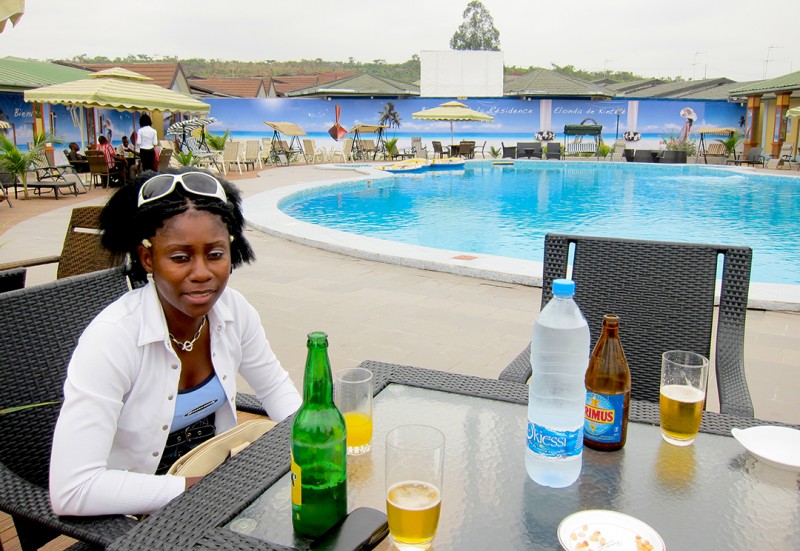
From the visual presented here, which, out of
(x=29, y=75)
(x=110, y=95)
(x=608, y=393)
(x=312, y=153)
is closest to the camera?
(x=608, y=393)

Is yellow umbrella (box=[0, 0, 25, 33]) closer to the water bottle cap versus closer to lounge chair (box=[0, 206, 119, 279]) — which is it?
lounge chair (box=[0, 206, 119, 279])

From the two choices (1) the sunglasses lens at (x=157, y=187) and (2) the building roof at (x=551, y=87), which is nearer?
(1) the sunglasses lens at (x=157, y=187)

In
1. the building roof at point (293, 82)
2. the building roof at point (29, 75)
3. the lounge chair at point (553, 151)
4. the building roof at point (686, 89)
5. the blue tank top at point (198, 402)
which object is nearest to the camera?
the blue tank top at point (198, 402)

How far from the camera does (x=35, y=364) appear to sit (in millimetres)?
1581

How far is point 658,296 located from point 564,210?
11.2m

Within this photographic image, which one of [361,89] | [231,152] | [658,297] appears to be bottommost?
[658,297]

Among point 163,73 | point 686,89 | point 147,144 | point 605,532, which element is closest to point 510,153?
point 686,89

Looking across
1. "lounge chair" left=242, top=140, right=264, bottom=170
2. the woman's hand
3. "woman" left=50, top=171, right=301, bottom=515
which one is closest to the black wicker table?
the woman's hand

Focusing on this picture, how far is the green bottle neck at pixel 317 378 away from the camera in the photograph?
107cm

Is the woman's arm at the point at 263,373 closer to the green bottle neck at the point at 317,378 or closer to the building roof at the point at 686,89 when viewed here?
the green bottle neck at the point at 317,378

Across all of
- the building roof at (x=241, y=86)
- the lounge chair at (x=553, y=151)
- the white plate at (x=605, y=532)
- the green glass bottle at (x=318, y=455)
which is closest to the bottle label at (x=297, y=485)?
the green glass bottle at (x=318, y=455)

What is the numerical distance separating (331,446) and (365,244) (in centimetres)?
593

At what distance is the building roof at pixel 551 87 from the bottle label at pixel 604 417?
31.3m

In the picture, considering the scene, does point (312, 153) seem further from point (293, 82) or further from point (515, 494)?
point (293, 82)
